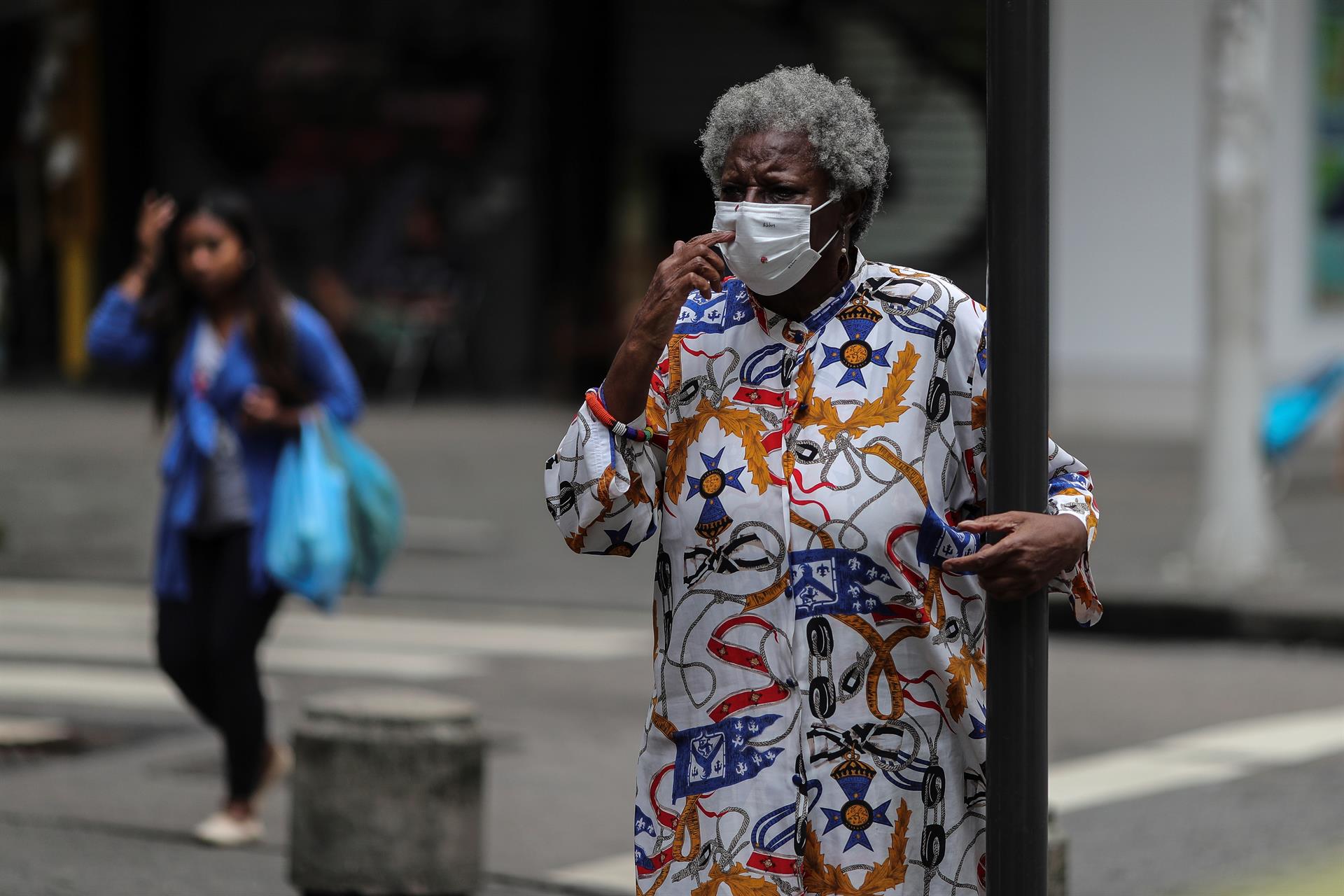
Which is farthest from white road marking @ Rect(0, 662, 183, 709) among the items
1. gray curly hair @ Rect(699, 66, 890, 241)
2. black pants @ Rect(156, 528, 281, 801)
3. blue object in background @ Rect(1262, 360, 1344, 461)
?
blue object in background @ Rect(1262, 360, 1344, 461)

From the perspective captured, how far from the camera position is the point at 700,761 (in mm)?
3035

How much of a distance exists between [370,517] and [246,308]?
72 centimetres

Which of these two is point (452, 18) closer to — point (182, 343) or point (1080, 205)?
point (1080, 205)

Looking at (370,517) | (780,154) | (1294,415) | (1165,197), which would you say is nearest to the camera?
(780,154)

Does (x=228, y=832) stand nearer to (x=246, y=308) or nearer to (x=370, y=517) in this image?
(x=370, y=517)

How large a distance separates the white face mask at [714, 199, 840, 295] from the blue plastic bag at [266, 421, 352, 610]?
3.16 metres

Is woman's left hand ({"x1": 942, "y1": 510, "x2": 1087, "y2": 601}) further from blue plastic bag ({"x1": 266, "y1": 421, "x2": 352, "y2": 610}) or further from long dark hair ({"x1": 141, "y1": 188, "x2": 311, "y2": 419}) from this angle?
long dark hair ({"x1": 141, "y1": 188, "x2": 311, "y2": 419})

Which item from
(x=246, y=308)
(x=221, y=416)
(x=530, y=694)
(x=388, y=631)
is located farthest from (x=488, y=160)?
(x=221, y=416)

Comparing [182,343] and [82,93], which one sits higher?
[82,93]

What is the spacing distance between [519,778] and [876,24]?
1463 cm

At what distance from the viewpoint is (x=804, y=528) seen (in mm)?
2990

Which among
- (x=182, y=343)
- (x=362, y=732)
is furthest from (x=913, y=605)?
(x=182, y=343)

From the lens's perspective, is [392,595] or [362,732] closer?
[362,732]

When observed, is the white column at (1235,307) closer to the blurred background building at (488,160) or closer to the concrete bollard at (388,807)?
the concrete bollard at (388,807)
